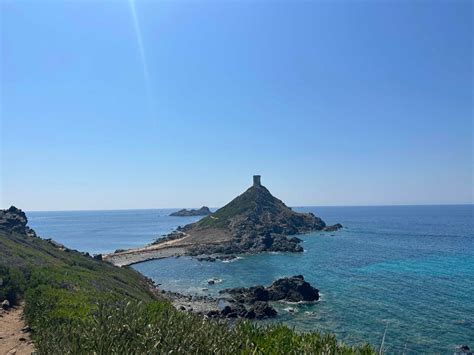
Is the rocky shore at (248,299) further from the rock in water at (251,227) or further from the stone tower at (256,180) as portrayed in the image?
the stone tower at (256,180)

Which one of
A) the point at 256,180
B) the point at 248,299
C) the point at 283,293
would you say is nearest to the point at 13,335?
the point at 248,299

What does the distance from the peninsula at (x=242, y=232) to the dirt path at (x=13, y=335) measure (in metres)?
65.6

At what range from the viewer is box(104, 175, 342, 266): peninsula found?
360 ft

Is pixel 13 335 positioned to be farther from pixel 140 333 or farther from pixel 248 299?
pixel 248 299

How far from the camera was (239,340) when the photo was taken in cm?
1709

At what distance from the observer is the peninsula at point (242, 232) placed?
110 m

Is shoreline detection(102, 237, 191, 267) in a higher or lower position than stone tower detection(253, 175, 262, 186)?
lower

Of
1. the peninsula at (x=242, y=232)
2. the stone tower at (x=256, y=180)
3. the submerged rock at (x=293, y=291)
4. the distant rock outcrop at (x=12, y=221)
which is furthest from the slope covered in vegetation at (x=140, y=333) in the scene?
the stone tower at (x=256, y=180)

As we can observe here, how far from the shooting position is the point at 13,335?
877 inches

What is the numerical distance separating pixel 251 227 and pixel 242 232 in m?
6.35

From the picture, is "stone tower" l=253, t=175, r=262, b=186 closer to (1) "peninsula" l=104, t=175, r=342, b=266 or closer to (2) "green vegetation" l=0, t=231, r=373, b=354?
(1) "peninsula" l=104, t=175, r=342, b=266

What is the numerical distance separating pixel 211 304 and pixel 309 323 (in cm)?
1617

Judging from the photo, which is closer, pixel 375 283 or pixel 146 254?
pixel 375 283

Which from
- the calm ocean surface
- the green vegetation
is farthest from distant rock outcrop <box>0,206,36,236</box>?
the green vegetation
